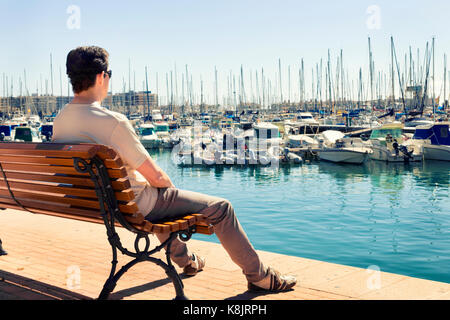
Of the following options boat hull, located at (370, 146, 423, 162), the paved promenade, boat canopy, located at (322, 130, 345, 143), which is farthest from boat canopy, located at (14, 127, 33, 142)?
the paved promenade

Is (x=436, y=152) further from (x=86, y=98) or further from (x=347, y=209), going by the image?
(x=86, y=98)

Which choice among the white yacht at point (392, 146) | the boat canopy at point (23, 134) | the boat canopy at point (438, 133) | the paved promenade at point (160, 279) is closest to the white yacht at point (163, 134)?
the boat canopy at point (23, 134)

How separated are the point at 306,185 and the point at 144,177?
22.0 m

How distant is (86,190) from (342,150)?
103 ft

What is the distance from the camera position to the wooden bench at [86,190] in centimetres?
316

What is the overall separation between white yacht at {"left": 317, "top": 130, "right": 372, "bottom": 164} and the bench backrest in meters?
31.0

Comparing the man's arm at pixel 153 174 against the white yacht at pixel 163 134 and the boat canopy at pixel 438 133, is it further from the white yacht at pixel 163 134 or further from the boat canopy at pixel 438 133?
the white yacht at pixel 163 134

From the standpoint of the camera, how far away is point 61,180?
11.3ft

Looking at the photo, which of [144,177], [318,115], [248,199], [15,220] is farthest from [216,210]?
[318,115]

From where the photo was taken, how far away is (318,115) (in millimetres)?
65750

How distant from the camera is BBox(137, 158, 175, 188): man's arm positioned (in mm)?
3428

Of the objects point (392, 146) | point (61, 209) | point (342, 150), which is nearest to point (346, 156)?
point (342, 150)

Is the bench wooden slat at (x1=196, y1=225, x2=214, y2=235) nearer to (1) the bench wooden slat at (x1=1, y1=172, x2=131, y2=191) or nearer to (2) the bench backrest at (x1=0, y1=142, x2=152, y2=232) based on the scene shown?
(2) the bench backrest at (x1=0, y1=142, x2=152, y2=232)

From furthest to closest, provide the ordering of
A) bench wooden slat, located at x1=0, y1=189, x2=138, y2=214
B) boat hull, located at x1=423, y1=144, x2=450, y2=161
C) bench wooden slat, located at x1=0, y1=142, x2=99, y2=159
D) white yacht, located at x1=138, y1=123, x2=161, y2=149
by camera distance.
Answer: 1. white yacht, located at x1=138, y1=123, x2=161, y2=149
2. boat hull, located at x1=423, y1=144, x2=450, y2=161
3. bench wooden slat, located at x1=0, y1=189, x2=138, y2=214
4. bench wooden slat, located at x1=0, y1=142, x2=99, y2=159
